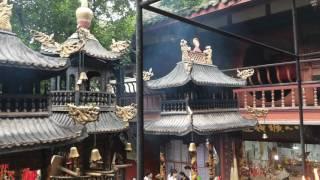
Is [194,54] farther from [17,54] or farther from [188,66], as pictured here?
[17,54]

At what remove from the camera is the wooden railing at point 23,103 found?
6602mm

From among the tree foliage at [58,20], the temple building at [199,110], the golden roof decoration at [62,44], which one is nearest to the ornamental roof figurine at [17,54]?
the golden roof decoration at [62,44]

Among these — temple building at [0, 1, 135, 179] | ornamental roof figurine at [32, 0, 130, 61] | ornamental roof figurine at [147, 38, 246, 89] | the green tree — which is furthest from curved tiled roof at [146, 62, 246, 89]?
the green tree

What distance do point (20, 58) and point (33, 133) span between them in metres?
1.43

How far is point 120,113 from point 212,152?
2.96 m

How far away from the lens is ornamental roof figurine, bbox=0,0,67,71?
6699 mm

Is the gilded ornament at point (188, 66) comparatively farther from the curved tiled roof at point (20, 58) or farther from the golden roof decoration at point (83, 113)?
the curved tiled roof at point (20, 58)

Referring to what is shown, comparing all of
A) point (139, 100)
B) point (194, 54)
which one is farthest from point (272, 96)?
point (139, 100)

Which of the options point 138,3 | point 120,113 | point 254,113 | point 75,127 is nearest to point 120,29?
point 120,113

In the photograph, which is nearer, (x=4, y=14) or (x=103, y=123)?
(x=4, y=14)

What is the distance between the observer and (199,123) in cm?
1007

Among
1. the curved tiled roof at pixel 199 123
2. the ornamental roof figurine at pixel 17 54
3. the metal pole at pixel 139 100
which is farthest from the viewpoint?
the curved tiled roof at pixel 199 123

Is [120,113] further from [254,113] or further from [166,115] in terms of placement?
[254,113]

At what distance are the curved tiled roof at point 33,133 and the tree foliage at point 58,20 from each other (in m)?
8.29
